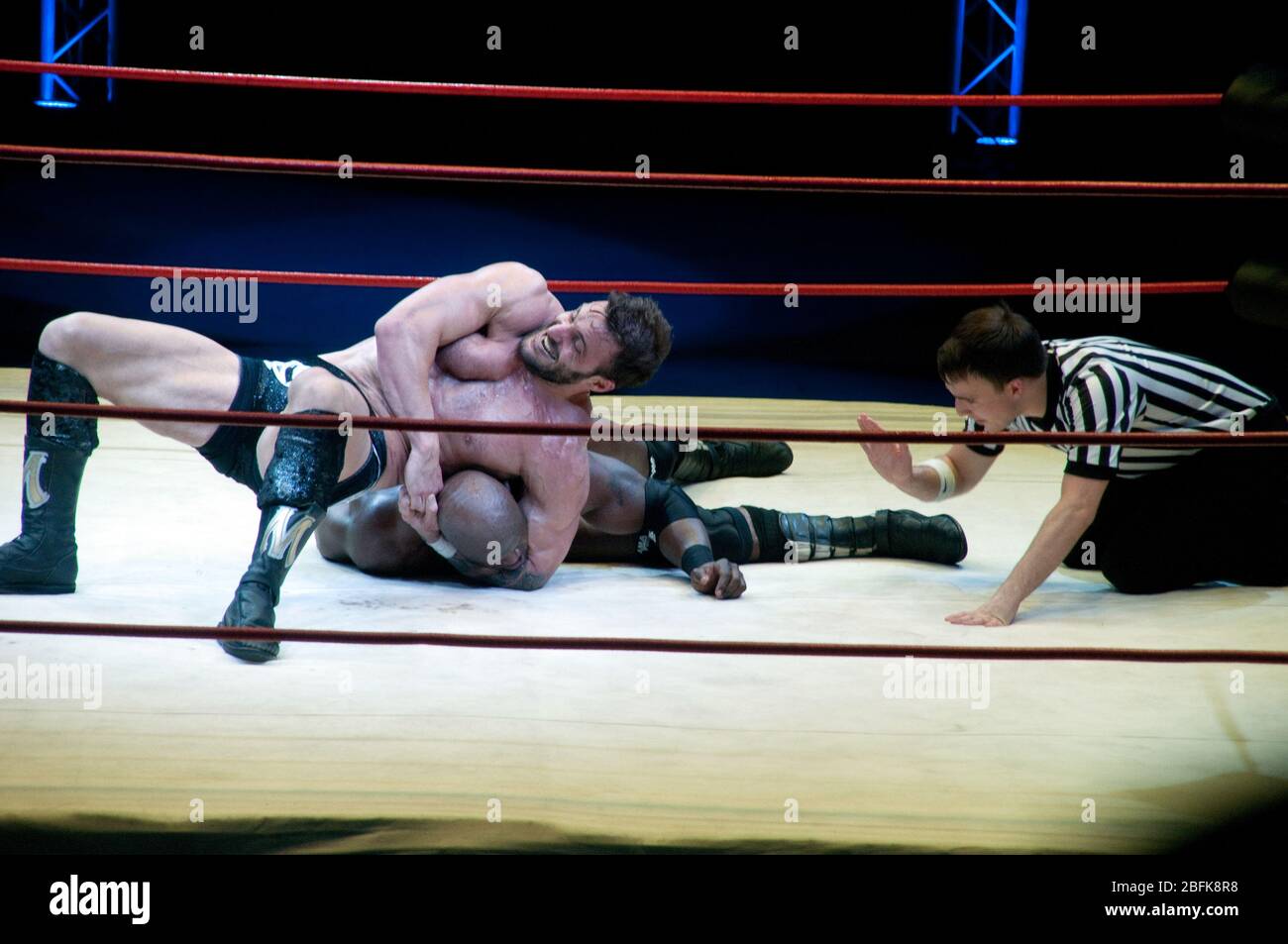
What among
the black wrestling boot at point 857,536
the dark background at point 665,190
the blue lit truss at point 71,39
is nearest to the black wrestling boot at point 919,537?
the black wrestling boot at point 857,536

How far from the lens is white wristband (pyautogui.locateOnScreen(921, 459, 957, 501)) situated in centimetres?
242

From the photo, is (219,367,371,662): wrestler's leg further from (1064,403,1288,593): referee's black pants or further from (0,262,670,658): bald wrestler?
(1064,403,1288,593): referee's black pants

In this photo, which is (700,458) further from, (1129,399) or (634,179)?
(634,179)

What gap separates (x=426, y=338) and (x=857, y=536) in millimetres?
900

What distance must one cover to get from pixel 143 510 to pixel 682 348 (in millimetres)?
2153

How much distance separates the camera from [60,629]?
52.7 inches

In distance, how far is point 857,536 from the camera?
97.1 inches

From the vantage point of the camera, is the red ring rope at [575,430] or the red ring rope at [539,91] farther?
the red ring rope at [539,91]

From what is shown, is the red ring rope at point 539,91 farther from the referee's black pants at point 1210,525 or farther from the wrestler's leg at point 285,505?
the referee's black pants at point 1210,525

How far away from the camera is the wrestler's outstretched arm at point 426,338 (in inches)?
80.4

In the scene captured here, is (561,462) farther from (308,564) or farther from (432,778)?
(432,778)

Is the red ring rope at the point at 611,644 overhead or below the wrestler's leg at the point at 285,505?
below

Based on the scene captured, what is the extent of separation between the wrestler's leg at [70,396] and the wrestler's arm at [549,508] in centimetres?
51
